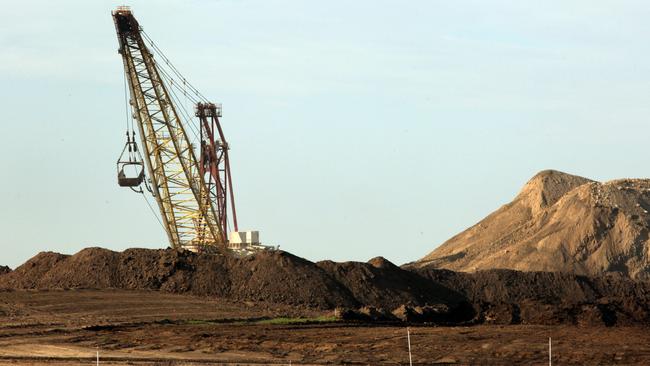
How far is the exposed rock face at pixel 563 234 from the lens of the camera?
10544 centimetres

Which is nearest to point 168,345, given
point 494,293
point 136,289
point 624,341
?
point 624,341

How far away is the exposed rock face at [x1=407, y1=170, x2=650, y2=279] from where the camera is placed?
105 metres

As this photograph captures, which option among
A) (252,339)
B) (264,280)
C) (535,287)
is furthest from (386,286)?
(252,339)

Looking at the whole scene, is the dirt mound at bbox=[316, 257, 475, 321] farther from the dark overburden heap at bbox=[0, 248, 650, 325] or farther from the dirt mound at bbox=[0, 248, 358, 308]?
the dirt mound at bbox=[0, 248, 358, 308]

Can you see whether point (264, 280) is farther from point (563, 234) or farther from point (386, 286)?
point (563, 234)

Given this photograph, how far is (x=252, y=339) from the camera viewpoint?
159ft

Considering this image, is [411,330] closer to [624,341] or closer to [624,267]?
[624,341]

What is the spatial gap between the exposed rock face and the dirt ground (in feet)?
153

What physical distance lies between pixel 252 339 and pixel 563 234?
6389cm

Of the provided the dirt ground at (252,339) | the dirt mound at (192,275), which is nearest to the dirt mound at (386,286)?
the dirt mound at (192,275)

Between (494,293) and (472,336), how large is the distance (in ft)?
97.6

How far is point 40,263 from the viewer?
7238 cm

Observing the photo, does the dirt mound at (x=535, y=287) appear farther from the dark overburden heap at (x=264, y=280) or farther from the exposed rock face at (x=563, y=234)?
the exposed rock face at (x=563, y=234)

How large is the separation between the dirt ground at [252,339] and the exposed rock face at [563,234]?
46.5 m
